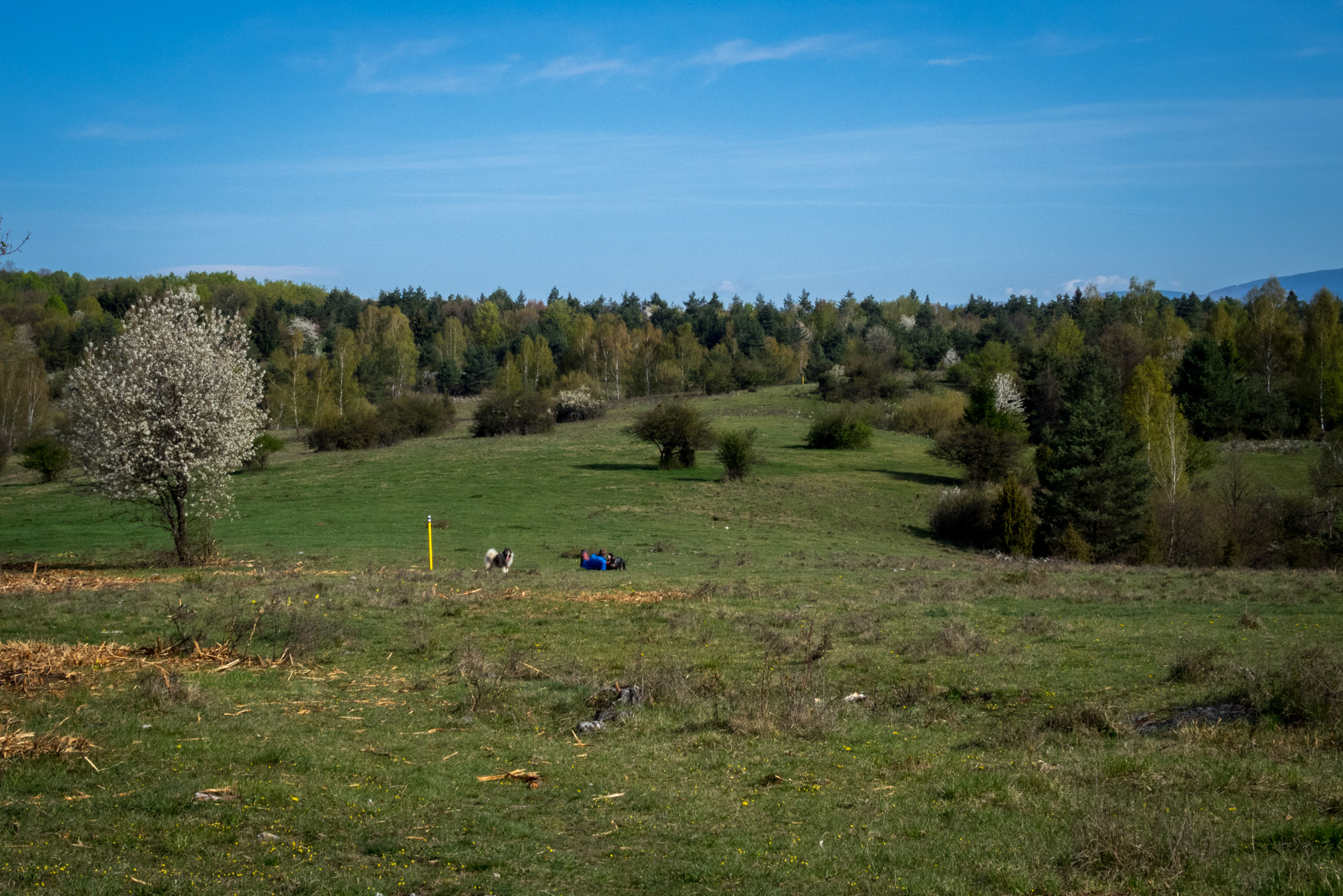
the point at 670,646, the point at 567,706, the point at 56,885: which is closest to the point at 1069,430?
the point at 670,646

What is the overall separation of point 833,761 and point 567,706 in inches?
156

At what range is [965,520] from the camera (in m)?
46.4

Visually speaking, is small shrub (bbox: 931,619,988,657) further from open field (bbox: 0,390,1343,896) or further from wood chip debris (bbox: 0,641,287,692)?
wood chip debris (bbox: 0,641,287,692)

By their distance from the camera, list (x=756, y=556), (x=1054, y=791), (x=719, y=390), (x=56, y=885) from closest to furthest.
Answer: (x=56, y=885), (x=1054, y=791), (x=756, y=556), (x=719, y=390)

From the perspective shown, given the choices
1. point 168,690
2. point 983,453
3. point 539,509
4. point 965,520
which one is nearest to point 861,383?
point 983,453

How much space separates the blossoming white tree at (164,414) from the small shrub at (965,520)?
32932 millimetres

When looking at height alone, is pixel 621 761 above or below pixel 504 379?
below

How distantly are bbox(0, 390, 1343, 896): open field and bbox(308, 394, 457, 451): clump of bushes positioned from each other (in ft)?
165

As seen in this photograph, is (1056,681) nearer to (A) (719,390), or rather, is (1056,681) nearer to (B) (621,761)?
(B) (621,761)

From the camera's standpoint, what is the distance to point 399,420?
80.8m

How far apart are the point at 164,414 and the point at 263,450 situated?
123ft

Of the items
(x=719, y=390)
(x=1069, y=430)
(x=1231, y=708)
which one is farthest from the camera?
(x=719, y=390)

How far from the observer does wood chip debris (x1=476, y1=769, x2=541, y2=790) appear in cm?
909

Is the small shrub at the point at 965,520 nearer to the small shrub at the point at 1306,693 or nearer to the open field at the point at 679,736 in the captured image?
the open field at the point at 679,736
